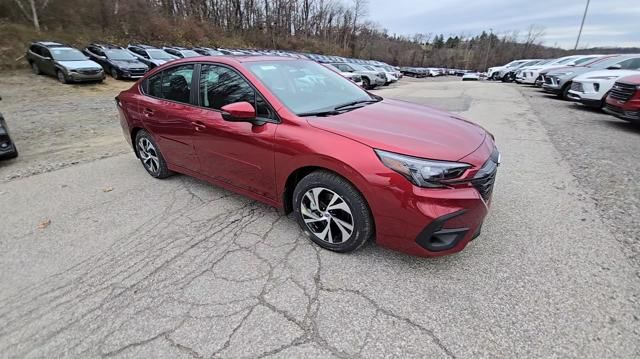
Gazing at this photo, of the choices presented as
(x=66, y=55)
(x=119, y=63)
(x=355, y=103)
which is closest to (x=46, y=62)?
(x=66, y=55)

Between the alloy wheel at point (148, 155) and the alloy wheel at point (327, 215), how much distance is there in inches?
99.1

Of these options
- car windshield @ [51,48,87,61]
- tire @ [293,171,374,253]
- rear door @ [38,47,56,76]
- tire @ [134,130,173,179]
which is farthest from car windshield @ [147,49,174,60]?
tire @ [293,171,374,253]

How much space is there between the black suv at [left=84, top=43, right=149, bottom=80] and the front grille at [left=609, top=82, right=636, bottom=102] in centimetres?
1887

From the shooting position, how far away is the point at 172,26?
31.4 meters

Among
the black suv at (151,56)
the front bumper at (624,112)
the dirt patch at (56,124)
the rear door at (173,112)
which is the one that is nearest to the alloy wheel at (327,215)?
the rear door at (173,112)

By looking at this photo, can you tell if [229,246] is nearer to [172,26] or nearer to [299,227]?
[299,227]

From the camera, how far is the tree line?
24.5m

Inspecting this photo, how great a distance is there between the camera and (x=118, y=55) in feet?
56.6

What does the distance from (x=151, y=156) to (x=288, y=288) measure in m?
3.02

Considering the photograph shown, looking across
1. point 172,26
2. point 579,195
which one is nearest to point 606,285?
point 579,195

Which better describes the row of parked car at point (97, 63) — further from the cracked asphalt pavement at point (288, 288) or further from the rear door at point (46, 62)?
the cracked asphalt pavement at point (288, 288)

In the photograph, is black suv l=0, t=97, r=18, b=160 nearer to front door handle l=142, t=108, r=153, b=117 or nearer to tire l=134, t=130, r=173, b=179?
tire l=134, t=130, r=173, b=179

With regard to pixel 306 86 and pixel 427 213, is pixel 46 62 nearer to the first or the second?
pixel 306 86

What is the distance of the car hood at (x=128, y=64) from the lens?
1627 cm
